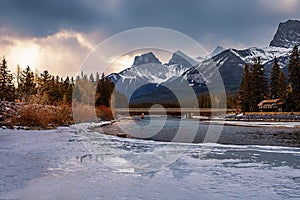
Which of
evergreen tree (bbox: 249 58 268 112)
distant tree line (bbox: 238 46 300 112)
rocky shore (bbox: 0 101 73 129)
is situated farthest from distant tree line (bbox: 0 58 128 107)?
evergreen tree (bbox: 249 58 268 112)

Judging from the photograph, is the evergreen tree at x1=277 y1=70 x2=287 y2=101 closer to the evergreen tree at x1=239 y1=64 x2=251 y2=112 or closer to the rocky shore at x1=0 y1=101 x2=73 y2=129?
the evergreen tree at x1=239 y1=64 x2=251 y2=112

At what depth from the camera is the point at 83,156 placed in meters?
7.90

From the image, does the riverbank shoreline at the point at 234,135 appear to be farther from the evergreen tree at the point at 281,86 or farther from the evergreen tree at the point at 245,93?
the evergreen tree at the point at 245,93

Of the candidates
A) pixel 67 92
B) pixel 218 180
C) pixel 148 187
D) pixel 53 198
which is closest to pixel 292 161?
pixel 218 180

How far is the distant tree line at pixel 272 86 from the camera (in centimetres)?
4216

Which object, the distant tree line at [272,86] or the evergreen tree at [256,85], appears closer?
the distant tree line at [272,86]

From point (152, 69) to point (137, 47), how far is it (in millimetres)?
9866

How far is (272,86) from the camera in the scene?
4950cm

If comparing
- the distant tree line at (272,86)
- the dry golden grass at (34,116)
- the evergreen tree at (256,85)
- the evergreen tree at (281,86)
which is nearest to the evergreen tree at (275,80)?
the distant tree line at (272,86)

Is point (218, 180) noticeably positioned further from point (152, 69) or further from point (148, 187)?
point (152, 69)

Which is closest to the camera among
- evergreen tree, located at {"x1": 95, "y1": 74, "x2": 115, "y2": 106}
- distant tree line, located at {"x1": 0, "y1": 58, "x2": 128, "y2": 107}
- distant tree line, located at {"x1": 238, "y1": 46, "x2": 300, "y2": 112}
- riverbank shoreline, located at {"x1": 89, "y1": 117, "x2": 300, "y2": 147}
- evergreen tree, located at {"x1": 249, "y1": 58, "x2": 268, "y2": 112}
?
riverbank shoreline, located at {"x1": 89, "y1": 117, "x2": 300, "y2": 147}

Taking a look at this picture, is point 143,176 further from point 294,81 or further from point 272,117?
point 294,81

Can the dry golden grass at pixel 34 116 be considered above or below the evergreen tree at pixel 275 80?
below

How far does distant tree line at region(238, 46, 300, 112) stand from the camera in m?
42.2
